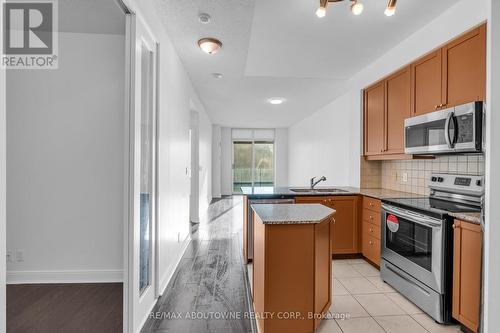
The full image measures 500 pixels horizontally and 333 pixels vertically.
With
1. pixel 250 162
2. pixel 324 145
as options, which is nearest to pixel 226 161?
pixel 250 162

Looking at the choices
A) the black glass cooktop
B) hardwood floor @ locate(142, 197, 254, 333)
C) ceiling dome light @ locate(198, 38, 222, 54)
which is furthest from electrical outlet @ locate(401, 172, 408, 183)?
ceiling dome light @ locate(198, 38, 222, 54)

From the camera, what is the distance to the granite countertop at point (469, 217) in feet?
6.18

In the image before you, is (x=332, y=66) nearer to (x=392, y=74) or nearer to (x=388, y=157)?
(x=392, y=74)

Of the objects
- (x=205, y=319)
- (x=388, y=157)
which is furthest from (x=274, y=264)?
(x=388, y=157)

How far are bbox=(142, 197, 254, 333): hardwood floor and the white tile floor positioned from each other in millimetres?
749

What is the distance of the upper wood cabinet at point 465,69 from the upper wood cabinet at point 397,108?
549mm

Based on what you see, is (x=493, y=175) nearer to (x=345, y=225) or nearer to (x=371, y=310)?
(x=371, y=310)

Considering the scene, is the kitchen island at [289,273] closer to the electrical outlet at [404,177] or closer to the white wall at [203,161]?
the electrical outlet at [404,177]

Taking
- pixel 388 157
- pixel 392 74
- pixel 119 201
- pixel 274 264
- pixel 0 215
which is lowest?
pixel 274 264

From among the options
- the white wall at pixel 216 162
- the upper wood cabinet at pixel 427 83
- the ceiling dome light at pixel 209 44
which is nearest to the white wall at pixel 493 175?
the upper wood cabinet at pixel 427 83

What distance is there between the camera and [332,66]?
3.71m

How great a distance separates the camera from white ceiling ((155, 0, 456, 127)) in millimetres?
2316

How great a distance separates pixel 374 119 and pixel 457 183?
4.83ft

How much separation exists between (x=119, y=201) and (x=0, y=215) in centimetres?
215
